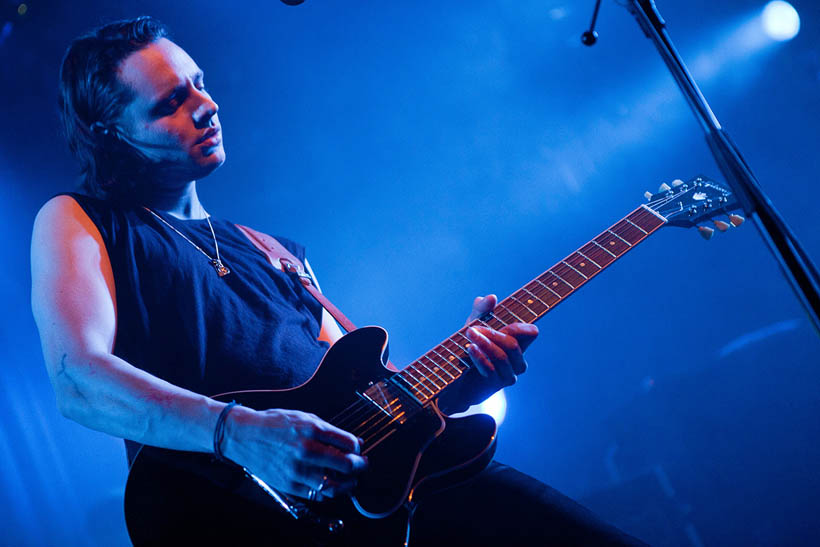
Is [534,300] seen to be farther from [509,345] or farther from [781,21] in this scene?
[781,21]

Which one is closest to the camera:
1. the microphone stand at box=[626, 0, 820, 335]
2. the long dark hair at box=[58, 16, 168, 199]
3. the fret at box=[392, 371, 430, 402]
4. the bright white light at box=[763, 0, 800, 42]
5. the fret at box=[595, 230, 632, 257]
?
the microphone stand at box=[626, 0, 820, 335]

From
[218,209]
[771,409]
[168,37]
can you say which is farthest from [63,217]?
[771,409]

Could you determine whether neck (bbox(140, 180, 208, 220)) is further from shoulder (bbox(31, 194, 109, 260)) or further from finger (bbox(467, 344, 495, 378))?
finger (bbox(467, 344, 495, 378))

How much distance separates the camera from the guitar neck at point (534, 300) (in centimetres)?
157

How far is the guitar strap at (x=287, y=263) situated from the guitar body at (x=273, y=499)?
769 millimetres

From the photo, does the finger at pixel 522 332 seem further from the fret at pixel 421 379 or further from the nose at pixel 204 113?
the nose at pixel 204 113

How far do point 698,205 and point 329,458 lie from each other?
1.85 m

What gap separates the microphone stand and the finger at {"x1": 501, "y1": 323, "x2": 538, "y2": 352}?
0.75m

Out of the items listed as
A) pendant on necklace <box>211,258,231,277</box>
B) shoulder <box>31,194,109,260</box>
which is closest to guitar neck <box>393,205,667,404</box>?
pendant on necklace <box>211,258,231,277</box>

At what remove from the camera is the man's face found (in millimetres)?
2107

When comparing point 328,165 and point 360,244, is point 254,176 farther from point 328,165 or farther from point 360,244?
point 360,244

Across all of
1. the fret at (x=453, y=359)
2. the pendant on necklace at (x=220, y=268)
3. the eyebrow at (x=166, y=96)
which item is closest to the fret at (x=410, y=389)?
the fret at (x=453, y=359)

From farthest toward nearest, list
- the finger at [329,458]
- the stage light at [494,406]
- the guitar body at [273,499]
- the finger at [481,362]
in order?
the stage light at [494,406]
the finger at [481,362]
the guitar body at [273,499]
the finger at [329,458]

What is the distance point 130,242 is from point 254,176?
1.73 m
